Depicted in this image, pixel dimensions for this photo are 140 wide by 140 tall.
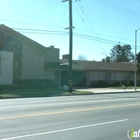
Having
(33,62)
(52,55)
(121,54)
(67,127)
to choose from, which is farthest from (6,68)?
(121,54)

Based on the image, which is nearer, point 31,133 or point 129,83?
point 31,133

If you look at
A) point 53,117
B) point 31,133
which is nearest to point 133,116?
point 53,117

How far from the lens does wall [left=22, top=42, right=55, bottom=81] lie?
36.0 metres

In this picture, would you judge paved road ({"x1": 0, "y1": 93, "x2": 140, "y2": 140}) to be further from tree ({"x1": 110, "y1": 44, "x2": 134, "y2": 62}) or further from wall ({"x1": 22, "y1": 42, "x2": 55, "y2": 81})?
tree ({"x1": 110, "y1": 44, "x2": 134, "y2": 62})

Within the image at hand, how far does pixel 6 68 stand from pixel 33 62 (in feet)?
13.5

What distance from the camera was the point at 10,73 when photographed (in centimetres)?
3434

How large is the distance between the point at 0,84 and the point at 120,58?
87793 millimetres

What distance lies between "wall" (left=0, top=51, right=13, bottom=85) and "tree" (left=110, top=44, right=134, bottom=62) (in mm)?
85064

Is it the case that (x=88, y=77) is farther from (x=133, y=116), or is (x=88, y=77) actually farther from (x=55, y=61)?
(x=133, y=116)

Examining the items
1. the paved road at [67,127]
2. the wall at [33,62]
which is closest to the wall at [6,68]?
the wall at [33,62]

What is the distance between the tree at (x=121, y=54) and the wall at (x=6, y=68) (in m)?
85.1

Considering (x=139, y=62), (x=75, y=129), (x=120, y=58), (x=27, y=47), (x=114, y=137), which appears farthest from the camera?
(x=120, y=58)

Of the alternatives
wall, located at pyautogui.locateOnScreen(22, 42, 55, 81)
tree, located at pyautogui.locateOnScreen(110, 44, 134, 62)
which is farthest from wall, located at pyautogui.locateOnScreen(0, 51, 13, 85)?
tree, located at pyautogui.locateOnScreen(110, 44, 134, 62)

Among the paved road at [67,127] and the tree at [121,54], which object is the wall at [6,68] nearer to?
the paved road at [67,127]
